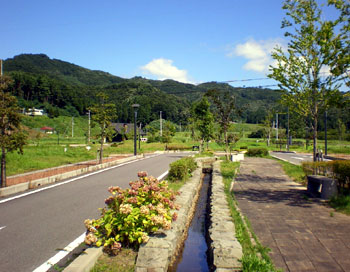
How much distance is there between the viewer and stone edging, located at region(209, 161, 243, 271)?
13.8ft

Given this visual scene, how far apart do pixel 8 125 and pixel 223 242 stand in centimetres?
996

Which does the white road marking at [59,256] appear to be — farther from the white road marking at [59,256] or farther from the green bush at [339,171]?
the green bush at [339,171]

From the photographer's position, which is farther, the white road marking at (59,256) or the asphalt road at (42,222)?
the asphalt road at (42,222)

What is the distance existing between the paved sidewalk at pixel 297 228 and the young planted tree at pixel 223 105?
11.3 m

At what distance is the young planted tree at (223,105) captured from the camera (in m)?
21.1

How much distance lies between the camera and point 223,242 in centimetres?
501

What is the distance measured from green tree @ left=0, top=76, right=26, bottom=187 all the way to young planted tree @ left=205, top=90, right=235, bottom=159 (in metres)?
12.7

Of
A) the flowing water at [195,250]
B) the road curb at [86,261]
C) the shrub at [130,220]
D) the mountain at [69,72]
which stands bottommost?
the flowing water at [195,250]

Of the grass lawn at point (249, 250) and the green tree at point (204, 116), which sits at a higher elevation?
the green tree at point (204, 116)

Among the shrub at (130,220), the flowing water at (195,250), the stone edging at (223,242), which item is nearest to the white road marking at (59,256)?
the shrub at (130,220)

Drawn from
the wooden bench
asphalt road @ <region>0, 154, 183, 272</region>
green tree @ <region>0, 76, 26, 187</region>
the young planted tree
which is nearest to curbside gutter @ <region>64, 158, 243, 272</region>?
asphalt road @ <region>0, 154, 183, 272</region>

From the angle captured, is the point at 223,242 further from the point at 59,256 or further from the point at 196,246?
the point at 59,256

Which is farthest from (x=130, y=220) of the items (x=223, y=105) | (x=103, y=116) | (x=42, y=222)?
(x=223, y=105)

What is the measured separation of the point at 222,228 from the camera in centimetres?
590
